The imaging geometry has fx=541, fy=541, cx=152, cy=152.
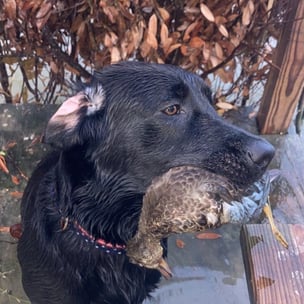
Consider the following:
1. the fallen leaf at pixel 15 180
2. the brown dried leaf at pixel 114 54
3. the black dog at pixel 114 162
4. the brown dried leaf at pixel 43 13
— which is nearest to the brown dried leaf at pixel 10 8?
the brown dried leaf at pixel 43 13

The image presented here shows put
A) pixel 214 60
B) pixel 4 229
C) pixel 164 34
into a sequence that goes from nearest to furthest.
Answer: pixel 164 34, pixel 4 229, pixel 214 60

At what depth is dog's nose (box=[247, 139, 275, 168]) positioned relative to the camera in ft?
6.18

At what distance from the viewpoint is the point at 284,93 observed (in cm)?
331

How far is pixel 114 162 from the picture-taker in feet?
6.90

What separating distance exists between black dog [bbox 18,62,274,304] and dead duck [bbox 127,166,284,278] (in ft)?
0.40

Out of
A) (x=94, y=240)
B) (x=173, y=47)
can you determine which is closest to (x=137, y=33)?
(x=173, y=47)

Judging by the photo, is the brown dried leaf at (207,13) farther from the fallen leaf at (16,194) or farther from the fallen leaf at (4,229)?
the fallen leaf at (4,229)

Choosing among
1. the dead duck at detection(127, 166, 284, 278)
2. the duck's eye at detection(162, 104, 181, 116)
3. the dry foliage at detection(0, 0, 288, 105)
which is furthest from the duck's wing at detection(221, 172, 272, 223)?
the dry foliage at detection(0, 0, 288, 105)

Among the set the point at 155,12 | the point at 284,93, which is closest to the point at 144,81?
the point at 155,12

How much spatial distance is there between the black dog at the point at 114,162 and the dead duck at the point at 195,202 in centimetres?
12

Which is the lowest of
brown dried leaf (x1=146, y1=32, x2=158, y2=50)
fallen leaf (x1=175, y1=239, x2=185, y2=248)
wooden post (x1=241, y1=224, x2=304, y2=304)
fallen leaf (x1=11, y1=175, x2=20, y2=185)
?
fallen leaf (x1=175, y1=239, x2=185, y2=248)

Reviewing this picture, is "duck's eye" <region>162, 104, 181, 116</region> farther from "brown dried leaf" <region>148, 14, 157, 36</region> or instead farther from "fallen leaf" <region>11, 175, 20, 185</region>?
"fallen leaf" <region>11, 175, 20, 185</region>

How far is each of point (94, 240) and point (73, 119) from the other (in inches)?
20.9

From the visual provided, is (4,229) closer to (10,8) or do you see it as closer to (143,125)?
(10,8)
